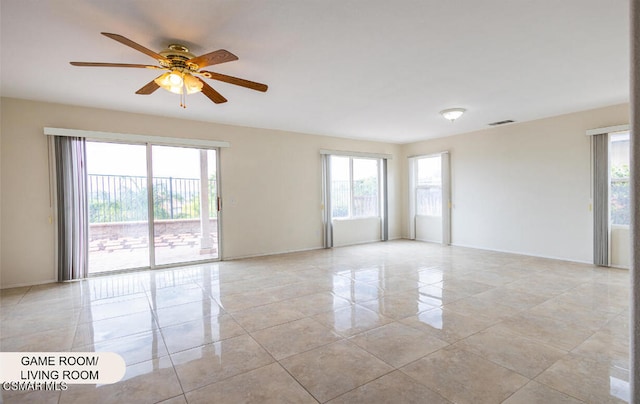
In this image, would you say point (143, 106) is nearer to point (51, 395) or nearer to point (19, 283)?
point (19, 283)

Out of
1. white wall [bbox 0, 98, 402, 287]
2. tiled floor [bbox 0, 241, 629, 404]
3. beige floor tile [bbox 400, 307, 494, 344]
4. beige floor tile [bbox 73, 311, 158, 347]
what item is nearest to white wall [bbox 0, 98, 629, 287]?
white wall [bbox 0, 98, 402, 287]

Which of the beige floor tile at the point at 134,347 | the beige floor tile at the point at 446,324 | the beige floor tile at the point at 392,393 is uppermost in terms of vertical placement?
the beige floor tile at the point at 134,347

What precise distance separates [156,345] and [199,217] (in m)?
3.29

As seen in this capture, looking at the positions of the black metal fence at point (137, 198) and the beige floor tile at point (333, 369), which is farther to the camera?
the black metal fence at point (137, 198)

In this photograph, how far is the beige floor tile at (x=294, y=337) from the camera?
8.18 feet

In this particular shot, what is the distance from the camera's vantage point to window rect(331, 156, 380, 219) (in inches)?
288

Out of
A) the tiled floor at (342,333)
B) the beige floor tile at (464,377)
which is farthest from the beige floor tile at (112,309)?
the beige floor tile at (464,377)

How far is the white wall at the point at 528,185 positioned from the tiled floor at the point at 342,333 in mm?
866

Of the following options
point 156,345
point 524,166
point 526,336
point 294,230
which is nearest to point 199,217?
point 294,230

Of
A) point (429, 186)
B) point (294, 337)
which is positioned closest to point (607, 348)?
point (294, 337)

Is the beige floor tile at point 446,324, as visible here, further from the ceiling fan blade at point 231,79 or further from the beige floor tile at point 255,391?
the ceiling fan blade at point 231,79

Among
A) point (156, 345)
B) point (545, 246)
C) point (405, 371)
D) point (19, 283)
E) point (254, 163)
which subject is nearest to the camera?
point (405, 371)

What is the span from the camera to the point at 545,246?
18.4 ft

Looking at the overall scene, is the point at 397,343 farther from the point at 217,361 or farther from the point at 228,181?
the point at 228,181
